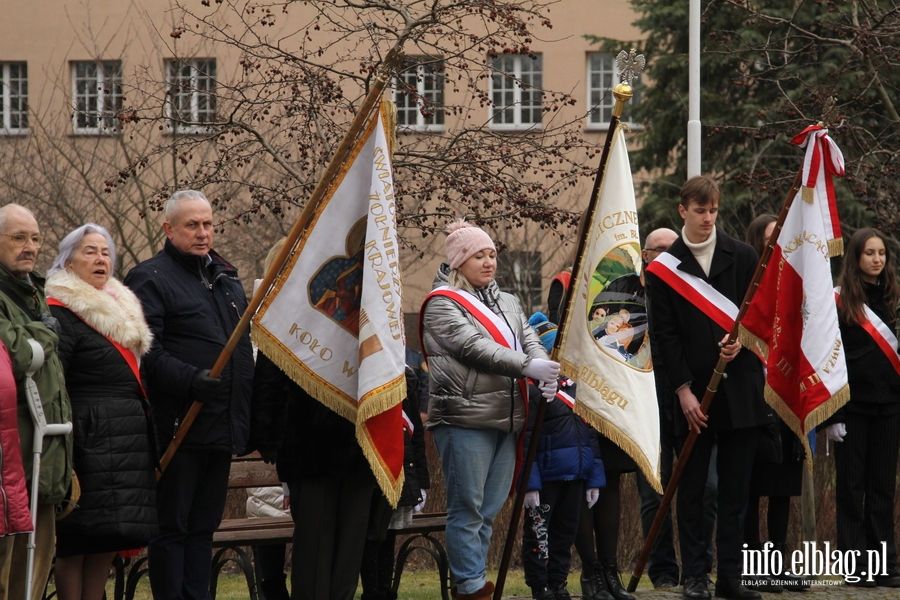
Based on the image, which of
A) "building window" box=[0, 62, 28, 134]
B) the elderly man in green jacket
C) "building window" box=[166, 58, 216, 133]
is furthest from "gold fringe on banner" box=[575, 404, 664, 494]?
"building window" box=[0, 62, 28, 134]

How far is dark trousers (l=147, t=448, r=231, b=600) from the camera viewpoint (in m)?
6.03

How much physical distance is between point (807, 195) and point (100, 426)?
423 cm

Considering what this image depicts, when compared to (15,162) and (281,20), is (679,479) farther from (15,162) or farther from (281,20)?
(281,20)

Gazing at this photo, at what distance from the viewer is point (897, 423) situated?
8281mm

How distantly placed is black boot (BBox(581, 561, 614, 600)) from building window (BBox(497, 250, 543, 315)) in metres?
11.5

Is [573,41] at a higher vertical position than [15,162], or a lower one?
higher

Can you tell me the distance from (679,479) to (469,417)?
1495mm

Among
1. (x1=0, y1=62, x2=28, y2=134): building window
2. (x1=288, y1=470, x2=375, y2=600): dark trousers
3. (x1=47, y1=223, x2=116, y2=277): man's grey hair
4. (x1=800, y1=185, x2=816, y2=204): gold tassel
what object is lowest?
(x1=288, y1=470, x2=375, y2=600): dark trousers

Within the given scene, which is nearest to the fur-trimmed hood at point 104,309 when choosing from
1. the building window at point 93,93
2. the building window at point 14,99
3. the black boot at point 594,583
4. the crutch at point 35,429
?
the crutch at point 35,429

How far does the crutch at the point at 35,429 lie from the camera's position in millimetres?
5258

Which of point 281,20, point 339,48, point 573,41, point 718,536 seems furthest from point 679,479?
point 573,41

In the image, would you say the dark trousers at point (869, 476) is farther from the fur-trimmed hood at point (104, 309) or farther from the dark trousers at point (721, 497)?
the fur-trimmed hood at point (104, 309)

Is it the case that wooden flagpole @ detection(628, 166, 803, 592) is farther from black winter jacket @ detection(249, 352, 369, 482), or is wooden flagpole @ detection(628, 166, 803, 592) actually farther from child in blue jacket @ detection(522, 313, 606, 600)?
black winter jacket @ detection(249, 352, 369, 482)

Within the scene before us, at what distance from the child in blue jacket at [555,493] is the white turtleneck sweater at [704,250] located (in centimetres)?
113
